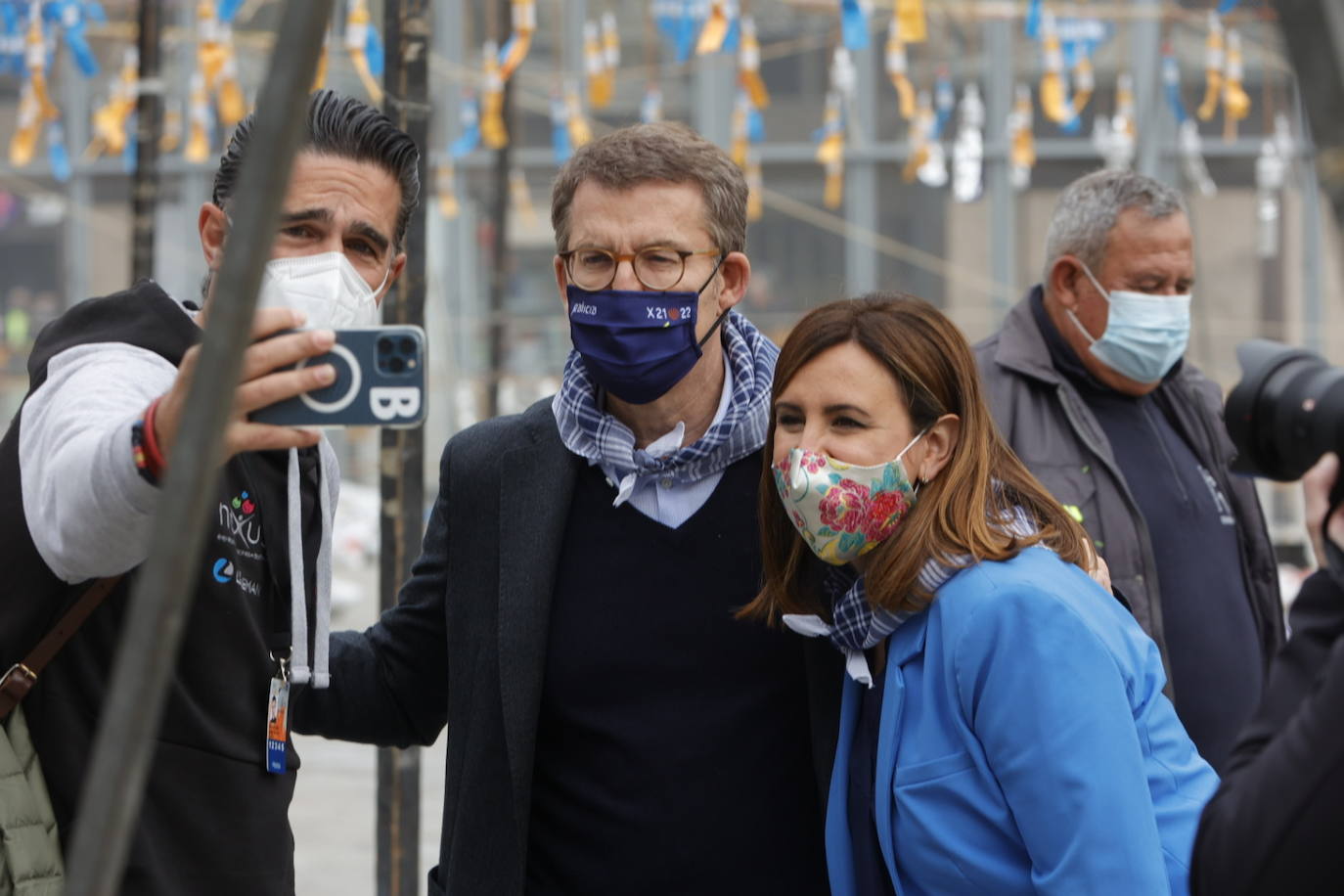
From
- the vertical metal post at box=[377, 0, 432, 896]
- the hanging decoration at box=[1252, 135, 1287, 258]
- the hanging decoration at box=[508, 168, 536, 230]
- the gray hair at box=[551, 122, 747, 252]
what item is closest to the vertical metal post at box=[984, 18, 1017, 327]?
the hanging decoration at box=[1252, 135, 1287, 258]

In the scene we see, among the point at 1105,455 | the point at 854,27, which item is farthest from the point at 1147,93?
the point at 1105,455

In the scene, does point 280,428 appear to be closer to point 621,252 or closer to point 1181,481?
point 621,252

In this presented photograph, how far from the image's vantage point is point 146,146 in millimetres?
5434

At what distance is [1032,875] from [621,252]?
109cm

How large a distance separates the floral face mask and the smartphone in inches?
32.9

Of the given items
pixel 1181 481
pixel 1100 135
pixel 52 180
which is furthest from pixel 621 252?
pixel 52 180

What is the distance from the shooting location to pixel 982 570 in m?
2.11

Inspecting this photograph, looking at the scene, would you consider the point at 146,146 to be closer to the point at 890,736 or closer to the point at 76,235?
the point at 890,736

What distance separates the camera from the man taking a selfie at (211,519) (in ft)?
5.32

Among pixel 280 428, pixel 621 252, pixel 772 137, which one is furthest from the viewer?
pixel 772 137

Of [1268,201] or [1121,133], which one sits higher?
[1121,133]

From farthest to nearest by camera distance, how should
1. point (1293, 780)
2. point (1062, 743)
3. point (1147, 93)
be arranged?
point (1147, 93) < point (1062, 743) < point (1293, 780)

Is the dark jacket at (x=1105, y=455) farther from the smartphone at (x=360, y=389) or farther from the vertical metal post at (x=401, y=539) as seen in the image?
the smartphone at (x=360, y=389)

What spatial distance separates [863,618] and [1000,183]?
1232 cm
